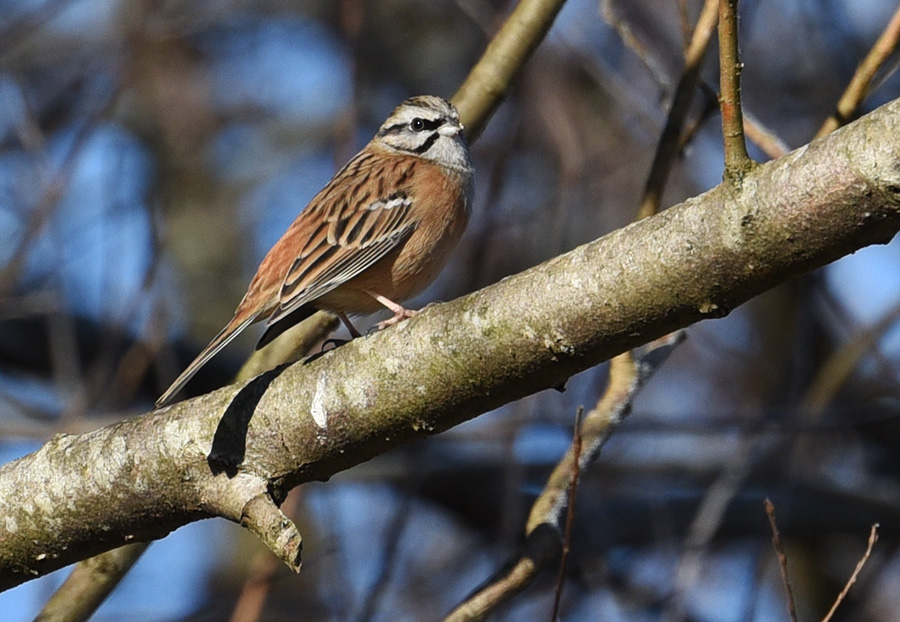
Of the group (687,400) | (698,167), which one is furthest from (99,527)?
(687,400)

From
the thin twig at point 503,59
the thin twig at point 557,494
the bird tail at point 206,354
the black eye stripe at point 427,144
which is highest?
the black eye stripe at point 427,144

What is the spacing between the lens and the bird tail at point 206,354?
3.75 metres

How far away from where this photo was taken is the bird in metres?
4.70

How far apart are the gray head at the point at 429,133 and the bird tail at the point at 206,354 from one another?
1397 mm

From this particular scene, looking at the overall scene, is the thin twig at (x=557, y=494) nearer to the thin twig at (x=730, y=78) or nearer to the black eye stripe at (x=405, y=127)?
the thin twig at (x=730, y=78)

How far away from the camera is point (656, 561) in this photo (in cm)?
727

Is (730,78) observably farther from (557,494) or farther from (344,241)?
(344,241)

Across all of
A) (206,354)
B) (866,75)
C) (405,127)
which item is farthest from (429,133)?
(866,75)

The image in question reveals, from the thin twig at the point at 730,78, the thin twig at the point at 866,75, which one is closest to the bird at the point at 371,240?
the thin twig at the point at 866,75

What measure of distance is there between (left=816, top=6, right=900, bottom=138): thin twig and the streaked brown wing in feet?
6.12

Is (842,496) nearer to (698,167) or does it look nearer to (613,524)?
(613,524)

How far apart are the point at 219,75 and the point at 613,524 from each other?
285 inches

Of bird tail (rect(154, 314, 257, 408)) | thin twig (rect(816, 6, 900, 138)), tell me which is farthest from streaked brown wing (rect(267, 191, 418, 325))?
thin twig (rect(816, 6, 900, 138))

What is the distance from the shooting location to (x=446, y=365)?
2.94 metres
